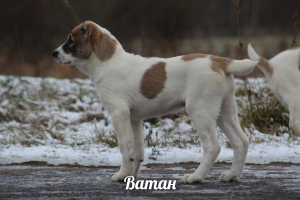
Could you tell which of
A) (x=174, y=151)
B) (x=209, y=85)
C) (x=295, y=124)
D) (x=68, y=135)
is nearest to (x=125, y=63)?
(x=209, y=85)

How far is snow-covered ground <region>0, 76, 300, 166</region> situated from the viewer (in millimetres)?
5582

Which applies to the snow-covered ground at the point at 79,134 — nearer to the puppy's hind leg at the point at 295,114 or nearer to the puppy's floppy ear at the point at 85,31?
the puppy's hind leg at the point at 295,114

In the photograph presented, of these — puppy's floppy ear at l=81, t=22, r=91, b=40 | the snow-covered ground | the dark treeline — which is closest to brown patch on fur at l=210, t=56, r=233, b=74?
puppy's floppy ear at l=81, t=22, r=91, b=40

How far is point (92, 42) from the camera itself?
4852 mm

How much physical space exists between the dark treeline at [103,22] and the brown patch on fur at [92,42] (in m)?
9.04

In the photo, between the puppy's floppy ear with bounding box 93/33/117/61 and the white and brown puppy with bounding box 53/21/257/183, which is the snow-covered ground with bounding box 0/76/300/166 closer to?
the white and brown puppy with bounding box 53/21/257/183

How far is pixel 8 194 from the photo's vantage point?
390cm

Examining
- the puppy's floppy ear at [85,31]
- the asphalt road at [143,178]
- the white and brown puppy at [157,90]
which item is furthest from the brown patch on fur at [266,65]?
the puppy's floppy ear at [85,31]

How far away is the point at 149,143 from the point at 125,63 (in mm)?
1881

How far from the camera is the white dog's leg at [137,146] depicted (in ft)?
15.9

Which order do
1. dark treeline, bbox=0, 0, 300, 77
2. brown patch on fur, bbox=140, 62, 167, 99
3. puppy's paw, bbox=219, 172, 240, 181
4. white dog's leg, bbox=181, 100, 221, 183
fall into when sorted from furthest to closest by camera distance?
1. dark treeline, bbox=0, 0, 300, 77
2. brown patch on fur, bbox=140, 62, 167, 99
3. puppy's paw, bbox=219, 172, 240, 181
4. white dog's leg, bbox=181, 100, 221, 183

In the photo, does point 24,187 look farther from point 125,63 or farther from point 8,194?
point 125,63

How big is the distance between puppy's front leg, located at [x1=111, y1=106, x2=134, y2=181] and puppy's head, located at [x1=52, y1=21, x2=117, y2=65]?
2.15 feet

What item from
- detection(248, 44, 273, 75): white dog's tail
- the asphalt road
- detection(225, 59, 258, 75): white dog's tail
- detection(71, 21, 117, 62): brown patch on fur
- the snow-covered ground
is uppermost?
detection(71, 21, 117, 62): brown patch on fur
